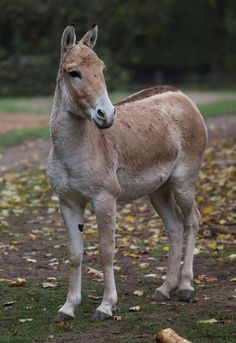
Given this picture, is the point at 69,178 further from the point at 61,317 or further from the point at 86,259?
the point at 86,259

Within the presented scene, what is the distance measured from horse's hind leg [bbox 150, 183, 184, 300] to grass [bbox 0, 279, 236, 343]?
0.88 ft

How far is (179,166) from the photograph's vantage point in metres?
8.12

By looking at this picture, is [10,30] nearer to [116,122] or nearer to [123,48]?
[123,48]

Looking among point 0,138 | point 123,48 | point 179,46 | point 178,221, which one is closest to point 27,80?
point 123,48

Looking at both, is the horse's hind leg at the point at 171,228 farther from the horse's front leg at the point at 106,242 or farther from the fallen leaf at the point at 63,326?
the fallen leaf at the point at 63,326

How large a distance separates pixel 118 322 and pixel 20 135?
15.0 metres

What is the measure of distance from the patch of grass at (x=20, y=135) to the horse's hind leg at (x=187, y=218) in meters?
12.4

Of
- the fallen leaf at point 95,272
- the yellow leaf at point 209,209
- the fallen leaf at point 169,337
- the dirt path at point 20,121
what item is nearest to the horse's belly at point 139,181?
the fallen leaf at point 95,272

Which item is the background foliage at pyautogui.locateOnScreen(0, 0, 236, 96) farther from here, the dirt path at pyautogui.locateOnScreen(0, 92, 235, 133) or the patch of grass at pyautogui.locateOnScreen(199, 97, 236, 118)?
the patch of grass at pyautogui.locateOnScreen(199, 97, 236, 118)

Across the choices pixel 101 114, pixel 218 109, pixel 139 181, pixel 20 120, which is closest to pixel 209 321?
pixel 139 181

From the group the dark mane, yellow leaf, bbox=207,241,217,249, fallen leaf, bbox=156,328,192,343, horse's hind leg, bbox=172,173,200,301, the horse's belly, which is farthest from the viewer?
yellow leaf, bbox=207,241,217,249

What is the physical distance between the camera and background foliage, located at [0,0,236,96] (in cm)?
4369

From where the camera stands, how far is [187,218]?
828cm

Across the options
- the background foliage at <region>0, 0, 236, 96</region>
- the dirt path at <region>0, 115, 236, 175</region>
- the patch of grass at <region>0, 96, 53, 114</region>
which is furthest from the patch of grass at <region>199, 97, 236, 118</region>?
the background foliage at <region>0, 0, 236, 96</region>
